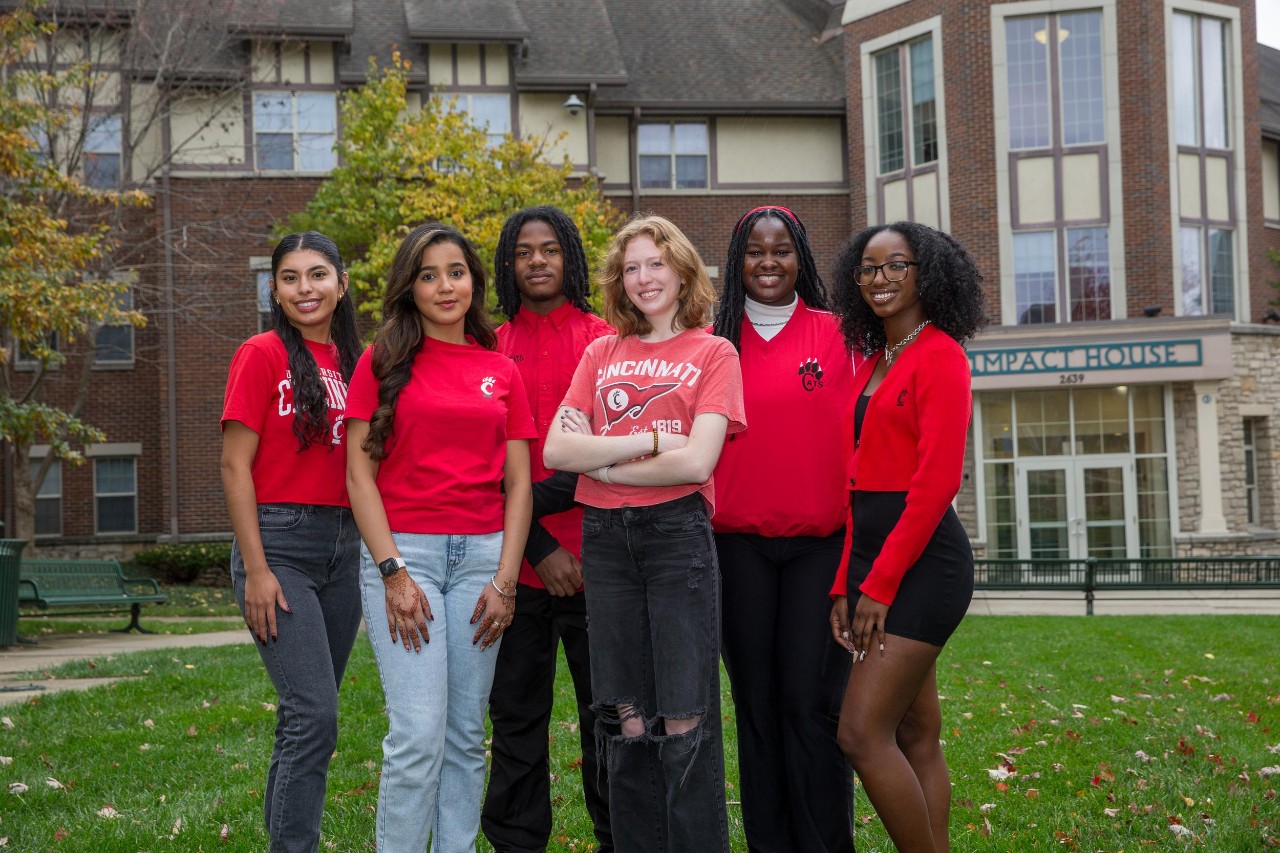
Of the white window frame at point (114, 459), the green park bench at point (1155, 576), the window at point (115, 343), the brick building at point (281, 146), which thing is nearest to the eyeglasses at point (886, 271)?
the green park bench at point (1155, 576)

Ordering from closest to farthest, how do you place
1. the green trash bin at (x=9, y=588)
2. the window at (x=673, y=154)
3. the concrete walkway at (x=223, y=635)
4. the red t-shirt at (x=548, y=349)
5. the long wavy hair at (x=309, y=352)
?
the long wavy hair at (x=309, y=352) → the red t-shirt at (x=548, y=349) → the concrete walkway at (x=223, y=635) → the green trash bin at (x=9, y=588) → the window at (x=673, y=154)

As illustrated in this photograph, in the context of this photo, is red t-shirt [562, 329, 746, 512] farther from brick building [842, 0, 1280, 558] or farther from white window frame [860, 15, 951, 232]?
white window frame [860, 15, 951, 232]

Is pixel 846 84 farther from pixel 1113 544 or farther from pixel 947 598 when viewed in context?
pixel 947 598

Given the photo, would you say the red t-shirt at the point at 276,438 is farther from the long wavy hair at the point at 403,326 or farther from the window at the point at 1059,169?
the window at the point at 1059,169

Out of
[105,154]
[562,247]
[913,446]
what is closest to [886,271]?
[913,446]


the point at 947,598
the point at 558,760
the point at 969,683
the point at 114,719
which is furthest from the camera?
the point at 969,683

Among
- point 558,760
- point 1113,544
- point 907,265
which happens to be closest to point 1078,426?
point 1113,544

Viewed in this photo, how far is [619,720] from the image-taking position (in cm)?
368

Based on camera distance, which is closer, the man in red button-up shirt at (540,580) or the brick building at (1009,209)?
the man in red button-up shirt at (540,580)

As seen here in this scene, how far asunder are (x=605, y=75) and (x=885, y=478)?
21220 mm

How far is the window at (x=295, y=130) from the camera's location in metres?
23.1

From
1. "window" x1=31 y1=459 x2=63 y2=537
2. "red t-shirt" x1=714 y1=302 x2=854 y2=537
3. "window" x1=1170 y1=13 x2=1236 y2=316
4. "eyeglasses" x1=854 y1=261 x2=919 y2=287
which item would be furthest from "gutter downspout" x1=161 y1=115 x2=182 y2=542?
"eyeglasses" x1=854 y1=261 x2=919 y2=287

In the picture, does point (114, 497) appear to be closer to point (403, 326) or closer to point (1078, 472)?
point (1078, 472)

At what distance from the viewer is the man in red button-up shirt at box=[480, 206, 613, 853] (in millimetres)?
4262
